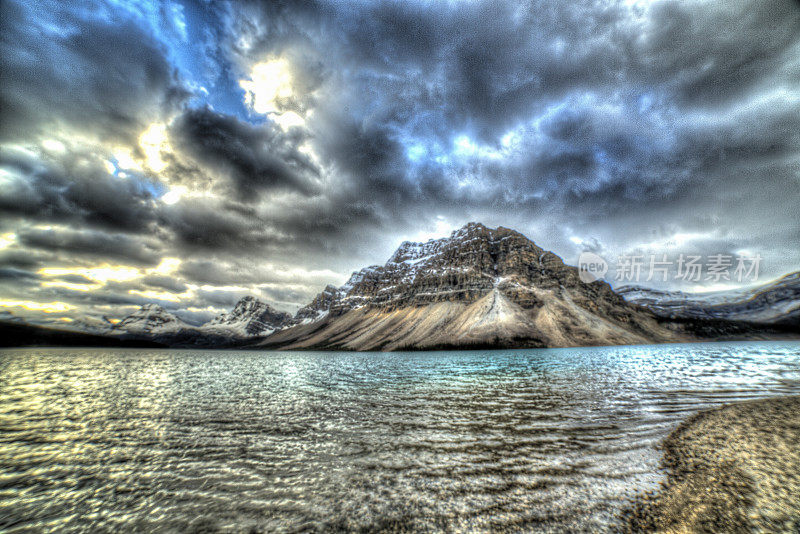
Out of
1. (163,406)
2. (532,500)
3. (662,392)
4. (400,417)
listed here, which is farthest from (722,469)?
(163,406)

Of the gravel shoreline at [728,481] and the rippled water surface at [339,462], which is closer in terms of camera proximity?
the gravel shoreline at [728,481]

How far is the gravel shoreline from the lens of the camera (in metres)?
7.20

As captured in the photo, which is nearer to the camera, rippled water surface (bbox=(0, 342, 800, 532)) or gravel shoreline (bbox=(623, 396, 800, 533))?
gravel shoreline (bbox=(623, 396, 800, 533))

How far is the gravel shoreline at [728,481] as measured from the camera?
7.20m

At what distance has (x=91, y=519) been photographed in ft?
26.2

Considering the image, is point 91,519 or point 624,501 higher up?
point 624,501

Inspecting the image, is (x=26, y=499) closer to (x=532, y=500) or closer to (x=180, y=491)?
(x=180, y=491)

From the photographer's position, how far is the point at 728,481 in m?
9.09

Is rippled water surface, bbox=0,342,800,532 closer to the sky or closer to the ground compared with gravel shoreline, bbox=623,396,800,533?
closer to the ground

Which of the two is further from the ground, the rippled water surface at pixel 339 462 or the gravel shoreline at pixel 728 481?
the gravel shoreline at pixel 728 481

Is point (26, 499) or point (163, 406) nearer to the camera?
point (26, 499)

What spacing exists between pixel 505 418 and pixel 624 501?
9.09 metres

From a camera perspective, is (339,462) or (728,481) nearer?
(728,481)

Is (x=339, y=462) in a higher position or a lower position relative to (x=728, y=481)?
lower
